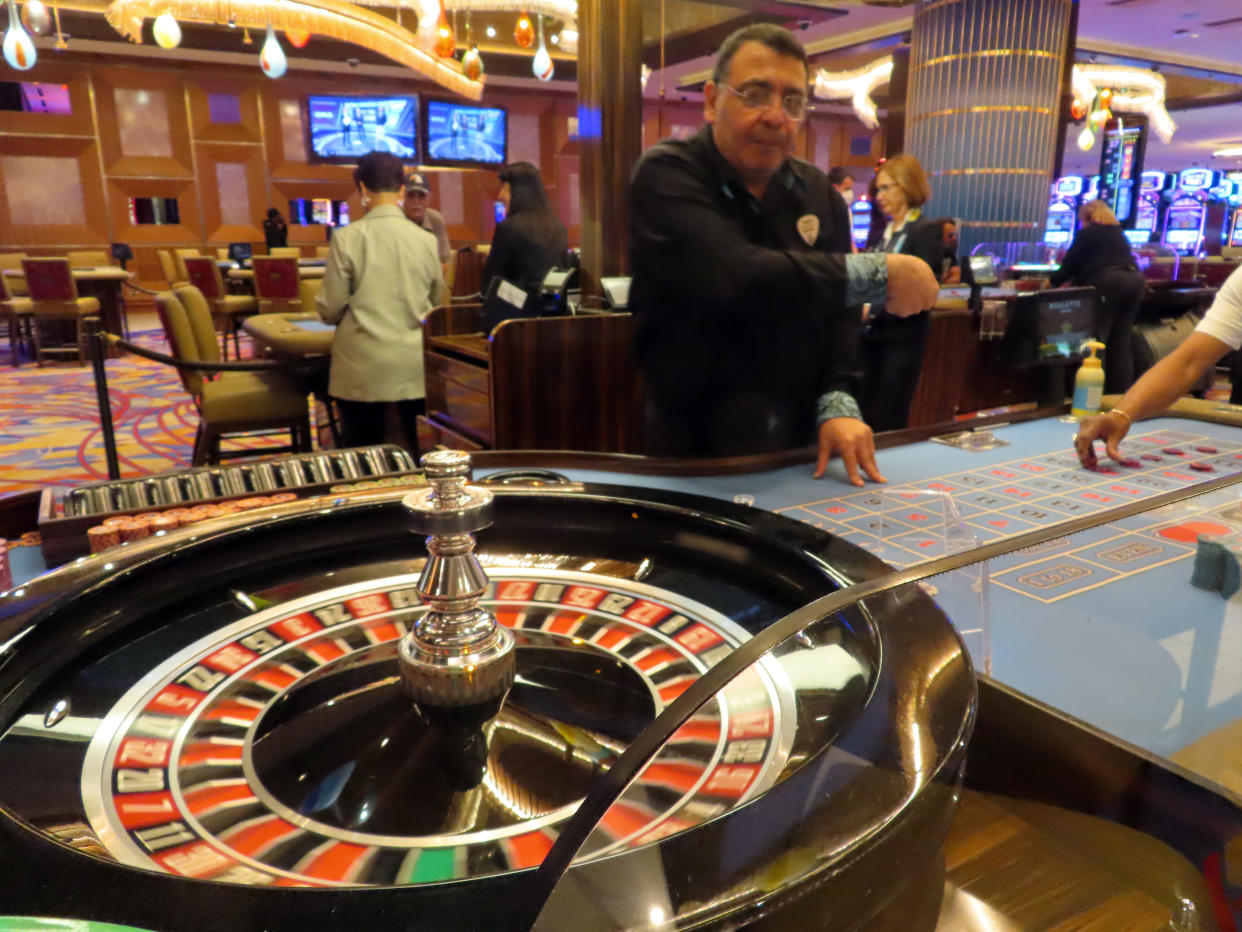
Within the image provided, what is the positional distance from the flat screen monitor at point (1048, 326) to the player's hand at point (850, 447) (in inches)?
132

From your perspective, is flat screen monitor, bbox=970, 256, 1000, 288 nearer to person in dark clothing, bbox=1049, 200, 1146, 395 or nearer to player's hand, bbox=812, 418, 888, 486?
person in dark clothing, bbox=1049, 200, 1146, 395

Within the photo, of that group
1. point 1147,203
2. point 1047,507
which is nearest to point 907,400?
point 1047,507

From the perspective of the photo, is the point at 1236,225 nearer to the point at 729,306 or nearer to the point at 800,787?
the point at 729,306

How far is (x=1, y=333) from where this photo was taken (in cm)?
988

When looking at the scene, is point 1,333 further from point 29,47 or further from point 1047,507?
point 1047,507

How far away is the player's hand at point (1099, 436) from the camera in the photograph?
57.8 inches

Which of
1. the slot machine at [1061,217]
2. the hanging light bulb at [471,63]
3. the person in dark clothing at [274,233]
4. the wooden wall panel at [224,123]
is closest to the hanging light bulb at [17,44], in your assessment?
the hanging light bulb at [471,63]

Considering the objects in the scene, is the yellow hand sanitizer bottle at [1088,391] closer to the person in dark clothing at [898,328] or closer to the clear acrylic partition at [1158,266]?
the person in dark clothing at [898,328]

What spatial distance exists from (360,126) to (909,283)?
7.82 meters

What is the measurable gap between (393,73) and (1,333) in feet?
17.6

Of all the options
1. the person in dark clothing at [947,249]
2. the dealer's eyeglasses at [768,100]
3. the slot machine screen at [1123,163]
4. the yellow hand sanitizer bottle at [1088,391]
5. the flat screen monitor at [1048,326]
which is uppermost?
the slot machine screen at [1123,163]

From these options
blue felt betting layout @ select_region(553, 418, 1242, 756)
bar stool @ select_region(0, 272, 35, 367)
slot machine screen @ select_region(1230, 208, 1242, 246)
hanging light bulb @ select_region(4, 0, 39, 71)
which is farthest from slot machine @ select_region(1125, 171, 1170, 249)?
blue felt betting layout @ select_region(553, 418, 1242, 756)

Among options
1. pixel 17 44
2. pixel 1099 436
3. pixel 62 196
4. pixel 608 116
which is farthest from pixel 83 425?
pixel 62 196

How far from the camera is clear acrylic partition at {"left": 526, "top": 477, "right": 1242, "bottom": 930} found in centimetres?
35
